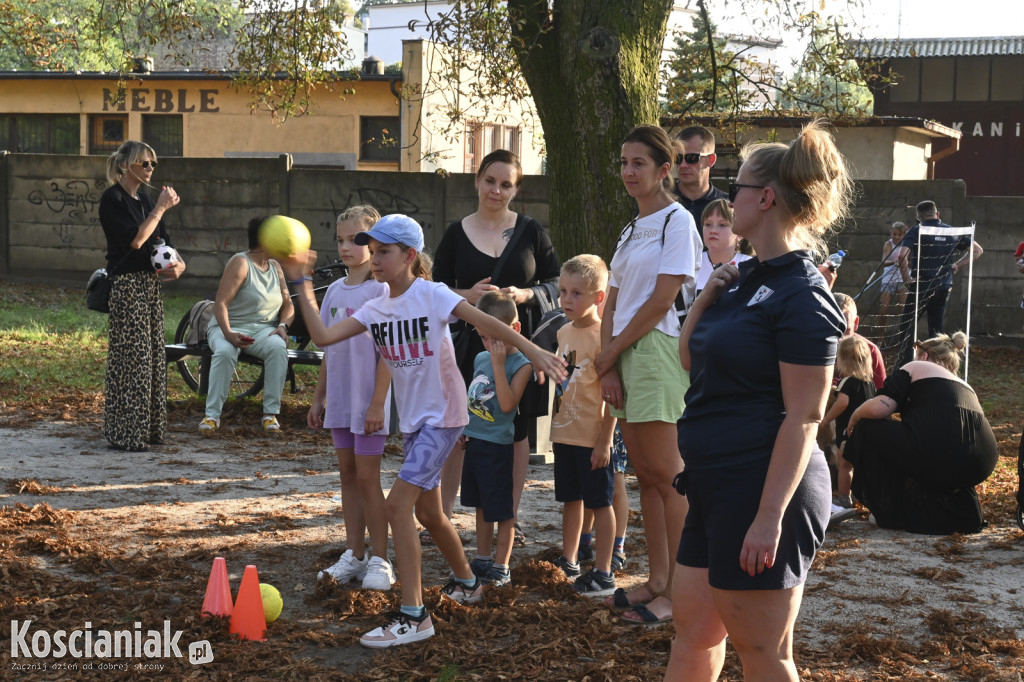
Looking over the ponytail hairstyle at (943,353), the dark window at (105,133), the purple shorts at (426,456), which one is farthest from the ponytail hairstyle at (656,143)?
the dark window at (105,133)

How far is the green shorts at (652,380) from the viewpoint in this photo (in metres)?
4.75

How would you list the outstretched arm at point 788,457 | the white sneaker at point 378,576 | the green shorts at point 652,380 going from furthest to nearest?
the white sneaker at point 378,576, the green shorts at point 652,380, the outstretched arm at point 788,457

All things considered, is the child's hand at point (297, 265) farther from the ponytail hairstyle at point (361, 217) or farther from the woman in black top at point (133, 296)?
the woman in black top at point (133, 296)

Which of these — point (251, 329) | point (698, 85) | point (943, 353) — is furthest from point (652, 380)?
point (698, 85)

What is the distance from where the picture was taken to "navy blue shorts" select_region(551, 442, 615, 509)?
538cm

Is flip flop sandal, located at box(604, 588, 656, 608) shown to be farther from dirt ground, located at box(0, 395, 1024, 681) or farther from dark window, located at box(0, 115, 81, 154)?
dark window, located at box(0, 115, 81, 154)

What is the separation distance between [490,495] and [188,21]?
7760 millimetres

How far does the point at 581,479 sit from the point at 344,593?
4.30ft

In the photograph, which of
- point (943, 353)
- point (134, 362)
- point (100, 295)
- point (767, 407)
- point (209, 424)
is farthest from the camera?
point (209, 424)

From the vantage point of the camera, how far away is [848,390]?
731 cm

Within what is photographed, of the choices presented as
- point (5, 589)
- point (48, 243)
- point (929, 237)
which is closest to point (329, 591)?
point (5, 589)

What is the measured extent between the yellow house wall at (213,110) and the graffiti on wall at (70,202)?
349 inches

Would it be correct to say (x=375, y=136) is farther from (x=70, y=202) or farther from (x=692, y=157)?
(x=692, y=157)

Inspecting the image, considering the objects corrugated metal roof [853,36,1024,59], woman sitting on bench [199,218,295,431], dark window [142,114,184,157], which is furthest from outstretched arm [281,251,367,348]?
corrugated metal roof [853,36,1024,59]
